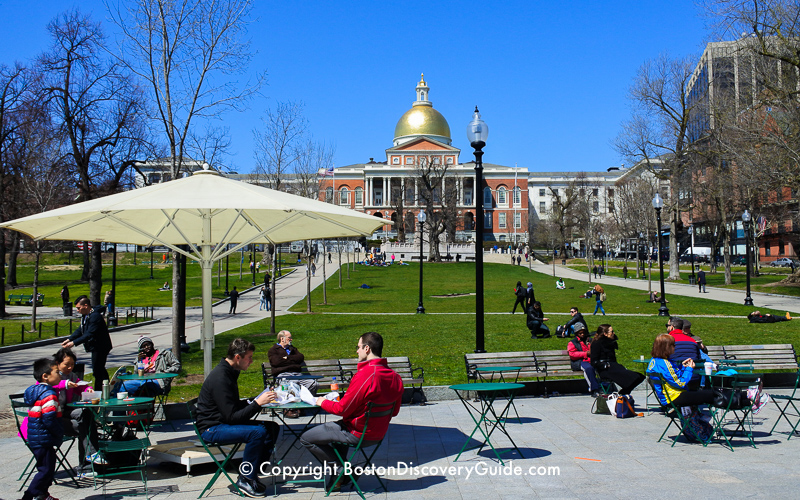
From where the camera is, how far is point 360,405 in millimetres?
5965

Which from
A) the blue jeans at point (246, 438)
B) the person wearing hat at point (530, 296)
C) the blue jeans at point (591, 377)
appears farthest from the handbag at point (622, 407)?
the person wearing hat at point (530, 296)

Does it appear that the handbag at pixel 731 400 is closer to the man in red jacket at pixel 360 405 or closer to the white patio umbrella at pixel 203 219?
the man in red jacket at pixel 360 405

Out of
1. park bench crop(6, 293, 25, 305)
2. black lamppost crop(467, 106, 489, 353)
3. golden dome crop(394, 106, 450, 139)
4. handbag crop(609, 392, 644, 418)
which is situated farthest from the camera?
golden dome crop(394, 106, 450, 139)

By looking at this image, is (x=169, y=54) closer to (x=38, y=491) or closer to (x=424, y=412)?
(x=424, y=412)

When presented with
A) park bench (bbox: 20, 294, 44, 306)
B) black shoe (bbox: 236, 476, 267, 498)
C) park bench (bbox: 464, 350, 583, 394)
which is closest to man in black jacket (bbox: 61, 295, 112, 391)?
black shoe (bbox: 236, 476, 267, 498)

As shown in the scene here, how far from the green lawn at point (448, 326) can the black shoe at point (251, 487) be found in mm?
5288

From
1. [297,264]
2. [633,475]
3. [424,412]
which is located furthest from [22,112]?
[297,264]

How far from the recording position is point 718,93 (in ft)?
121

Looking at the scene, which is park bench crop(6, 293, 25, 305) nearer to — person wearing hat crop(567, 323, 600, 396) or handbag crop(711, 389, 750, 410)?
person wearing hat crop(567, 323, 600, 396)

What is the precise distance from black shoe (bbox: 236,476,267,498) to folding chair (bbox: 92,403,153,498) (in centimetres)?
87

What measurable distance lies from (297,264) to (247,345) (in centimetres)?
6295

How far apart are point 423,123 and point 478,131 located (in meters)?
105

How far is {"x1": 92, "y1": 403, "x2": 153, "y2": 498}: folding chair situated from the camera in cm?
611

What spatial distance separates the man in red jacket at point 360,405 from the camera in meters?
5.93
